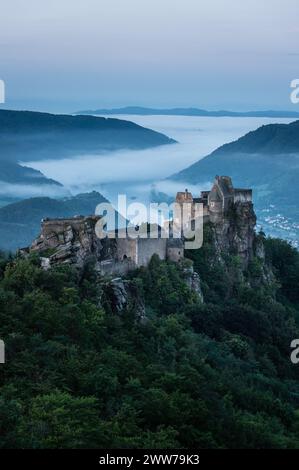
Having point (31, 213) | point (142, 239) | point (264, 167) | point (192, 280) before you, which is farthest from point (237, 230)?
point (264, 167)

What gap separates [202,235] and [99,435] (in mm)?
25558

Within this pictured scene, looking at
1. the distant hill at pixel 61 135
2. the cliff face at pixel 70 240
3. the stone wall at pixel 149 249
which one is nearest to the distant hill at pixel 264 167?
the distant hill at pixel 61 135

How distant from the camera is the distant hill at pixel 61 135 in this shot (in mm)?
161875

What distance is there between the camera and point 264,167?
151m

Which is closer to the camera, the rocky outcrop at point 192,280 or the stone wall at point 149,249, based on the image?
the stone wall at point 149,249

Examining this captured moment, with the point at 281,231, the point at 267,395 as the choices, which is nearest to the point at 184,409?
the point at 267,395

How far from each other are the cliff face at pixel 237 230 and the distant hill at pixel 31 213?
2046 inches

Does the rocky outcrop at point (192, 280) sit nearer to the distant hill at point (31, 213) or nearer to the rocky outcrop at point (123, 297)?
the rocky outcrop at point (123, 297)

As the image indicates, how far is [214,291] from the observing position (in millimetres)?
48875

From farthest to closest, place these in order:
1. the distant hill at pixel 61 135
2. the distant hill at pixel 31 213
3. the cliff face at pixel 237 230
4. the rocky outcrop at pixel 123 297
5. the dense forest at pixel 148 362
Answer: the distant hill at pixel 61 135
the distant hill at pixel 31 213
the cliff face at pixel 237 230
the rocky outcrop at pixel 123 297
the dense forest at pixel 148 362

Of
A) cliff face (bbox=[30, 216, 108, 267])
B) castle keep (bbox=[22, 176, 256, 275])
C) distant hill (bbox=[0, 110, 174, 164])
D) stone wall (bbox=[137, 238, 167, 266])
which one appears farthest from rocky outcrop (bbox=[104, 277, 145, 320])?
distant hill (bbox=[0, 110, 174, 164])

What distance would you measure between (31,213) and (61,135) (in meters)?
51.4

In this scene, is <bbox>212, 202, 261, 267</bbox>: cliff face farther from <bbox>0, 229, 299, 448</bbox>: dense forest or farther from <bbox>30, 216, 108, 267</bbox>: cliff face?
<bbox>30, 216, 108, 267</bbox>: cliff face

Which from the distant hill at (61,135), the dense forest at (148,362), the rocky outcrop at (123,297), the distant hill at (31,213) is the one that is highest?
the distant hill at (61,135)
